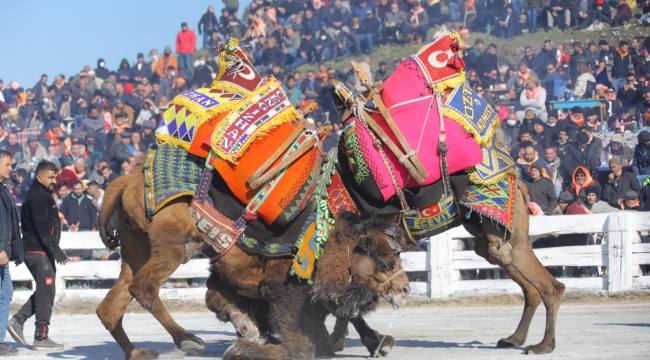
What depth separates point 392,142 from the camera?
6367 mm

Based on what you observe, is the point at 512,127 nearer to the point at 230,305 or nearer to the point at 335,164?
the point at 335,164

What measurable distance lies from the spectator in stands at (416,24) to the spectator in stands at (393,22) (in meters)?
0.17

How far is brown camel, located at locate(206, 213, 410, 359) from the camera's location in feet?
20.0

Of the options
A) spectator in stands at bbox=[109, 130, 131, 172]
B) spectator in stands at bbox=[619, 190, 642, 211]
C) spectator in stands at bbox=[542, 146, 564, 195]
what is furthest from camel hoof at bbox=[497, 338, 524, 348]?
spectator in stands at bbox=[109, 130, 131, 172]

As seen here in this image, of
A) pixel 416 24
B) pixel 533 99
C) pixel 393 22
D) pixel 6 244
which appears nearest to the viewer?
pixel 6 244

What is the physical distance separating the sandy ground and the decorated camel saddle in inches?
43.3

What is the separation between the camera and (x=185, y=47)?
23234 mm

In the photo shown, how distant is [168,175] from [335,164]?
1.32m

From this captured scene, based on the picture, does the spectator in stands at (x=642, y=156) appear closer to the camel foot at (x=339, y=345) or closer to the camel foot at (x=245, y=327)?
the camel foot at (x=339, y=345)

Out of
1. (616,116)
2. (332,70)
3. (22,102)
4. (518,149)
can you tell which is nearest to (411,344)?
(518,149)

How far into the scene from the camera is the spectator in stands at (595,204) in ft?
39.5

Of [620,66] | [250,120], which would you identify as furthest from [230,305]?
[620,66]

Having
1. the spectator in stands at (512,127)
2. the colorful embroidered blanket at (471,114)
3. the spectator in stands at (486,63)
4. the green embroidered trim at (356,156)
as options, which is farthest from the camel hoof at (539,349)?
the spectator in stands at (486,63)

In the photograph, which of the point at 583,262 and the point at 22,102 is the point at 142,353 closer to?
the point at 583,262
